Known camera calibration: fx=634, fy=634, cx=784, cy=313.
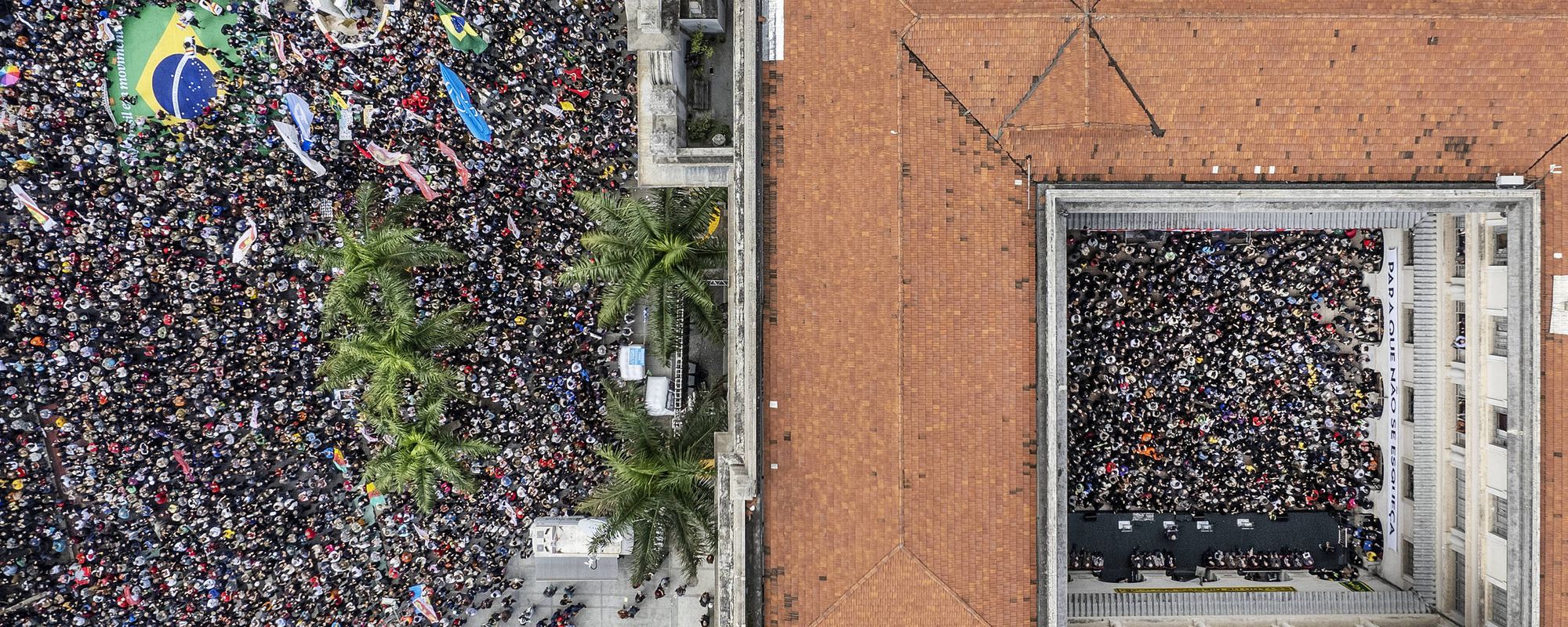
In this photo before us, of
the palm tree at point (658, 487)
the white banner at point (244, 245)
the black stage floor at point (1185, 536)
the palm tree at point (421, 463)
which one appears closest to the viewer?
the palm tree at point (658, 487)

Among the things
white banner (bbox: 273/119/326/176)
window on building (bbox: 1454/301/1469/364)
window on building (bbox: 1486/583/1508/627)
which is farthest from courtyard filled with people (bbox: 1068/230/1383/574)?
white banner (bbox: 273/119/326/176)

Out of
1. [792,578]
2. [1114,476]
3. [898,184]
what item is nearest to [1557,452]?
[1114,476]

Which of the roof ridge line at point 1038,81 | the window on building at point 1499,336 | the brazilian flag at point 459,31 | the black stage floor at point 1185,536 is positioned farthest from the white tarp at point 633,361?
the window on building at point 1499,336

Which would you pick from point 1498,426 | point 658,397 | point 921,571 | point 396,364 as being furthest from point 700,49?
point 1498,426

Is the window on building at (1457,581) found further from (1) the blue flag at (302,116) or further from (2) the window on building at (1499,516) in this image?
(1) the blue flag at (302,116)

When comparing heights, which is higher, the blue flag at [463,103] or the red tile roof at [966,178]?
the blue flag at [463,103]

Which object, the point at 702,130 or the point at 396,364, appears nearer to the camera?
the point at 396,364

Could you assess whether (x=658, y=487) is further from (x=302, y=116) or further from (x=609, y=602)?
(x=302, y=116)
